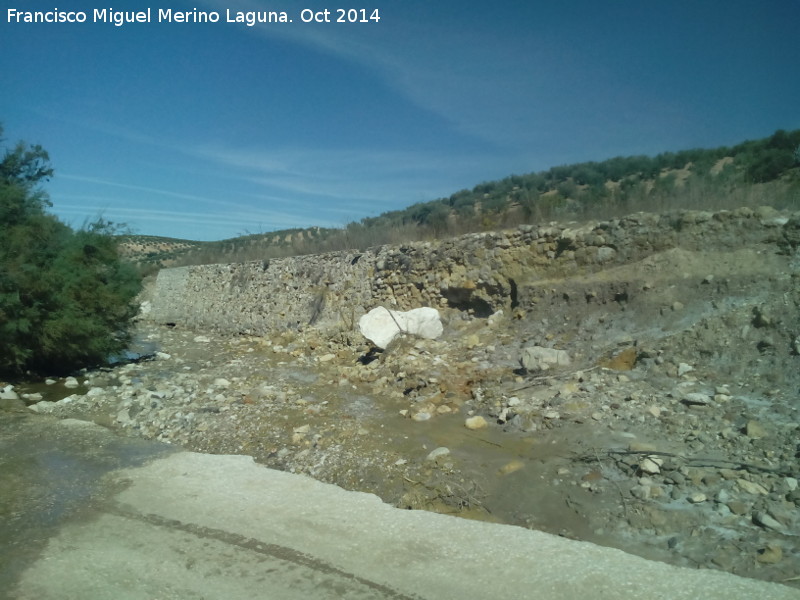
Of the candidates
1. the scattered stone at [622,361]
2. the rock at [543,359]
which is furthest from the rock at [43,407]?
the scattered stone at [622,361]

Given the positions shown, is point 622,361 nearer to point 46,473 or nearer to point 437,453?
point 437,453

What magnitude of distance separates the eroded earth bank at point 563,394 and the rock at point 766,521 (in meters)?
0.01

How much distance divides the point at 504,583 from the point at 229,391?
25.0 ft

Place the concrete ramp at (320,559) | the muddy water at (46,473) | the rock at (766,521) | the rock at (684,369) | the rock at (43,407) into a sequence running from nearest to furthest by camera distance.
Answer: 1. the concrete ramp at (320,559)
2. the rock at (766,521)
3. the muddy water at (46,473)
4. the rock at (684,369)
5. the rock at (43,407)

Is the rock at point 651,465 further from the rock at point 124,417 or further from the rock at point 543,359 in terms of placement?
the rock at point 124,417

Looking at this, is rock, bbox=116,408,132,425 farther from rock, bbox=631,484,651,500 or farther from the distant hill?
the distant hill

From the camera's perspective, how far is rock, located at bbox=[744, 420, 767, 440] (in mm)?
5813

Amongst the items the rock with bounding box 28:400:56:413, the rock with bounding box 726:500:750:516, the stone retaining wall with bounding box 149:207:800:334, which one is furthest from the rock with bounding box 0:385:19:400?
the rock with bounding box 726:500:750:516

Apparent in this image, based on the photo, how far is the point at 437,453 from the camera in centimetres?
670

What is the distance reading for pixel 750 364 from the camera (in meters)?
7.38

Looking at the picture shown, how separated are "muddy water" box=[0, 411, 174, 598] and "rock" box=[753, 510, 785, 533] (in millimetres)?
5379

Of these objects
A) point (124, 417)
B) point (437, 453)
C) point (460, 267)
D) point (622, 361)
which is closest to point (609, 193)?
point (460, 267)

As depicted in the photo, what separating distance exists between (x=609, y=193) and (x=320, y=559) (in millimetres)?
12092

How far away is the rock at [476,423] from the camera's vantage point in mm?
7789
